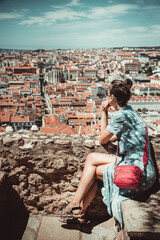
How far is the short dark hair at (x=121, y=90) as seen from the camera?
1.61 meters

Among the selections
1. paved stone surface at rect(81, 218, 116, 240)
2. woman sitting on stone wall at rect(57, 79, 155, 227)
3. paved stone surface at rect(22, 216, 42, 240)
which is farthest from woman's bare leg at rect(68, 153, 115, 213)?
paved stone surface at rect(22, 216, 42, 240)

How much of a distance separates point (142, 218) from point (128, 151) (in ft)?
1.58

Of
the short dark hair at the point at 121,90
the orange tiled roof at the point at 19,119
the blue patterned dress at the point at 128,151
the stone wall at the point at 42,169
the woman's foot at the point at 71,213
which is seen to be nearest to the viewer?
the blue patterned dress at the point at 128,151

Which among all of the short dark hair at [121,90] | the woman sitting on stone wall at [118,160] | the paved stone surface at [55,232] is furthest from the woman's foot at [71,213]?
the short dark hair at [121,90]

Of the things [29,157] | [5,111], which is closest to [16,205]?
[29,157]

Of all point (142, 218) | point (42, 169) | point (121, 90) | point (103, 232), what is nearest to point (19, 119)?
point (42, 169)

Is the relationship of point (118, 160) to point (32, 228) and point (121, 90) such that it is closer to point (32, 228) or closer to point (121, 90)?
point (121, 90)

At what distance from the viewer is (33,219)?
7.06 ft

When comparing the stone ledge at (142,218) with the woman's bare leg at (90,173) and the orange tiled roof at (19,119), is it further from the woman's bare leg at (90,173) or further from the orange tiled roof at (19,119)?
the orange tiled roof at (19,119)

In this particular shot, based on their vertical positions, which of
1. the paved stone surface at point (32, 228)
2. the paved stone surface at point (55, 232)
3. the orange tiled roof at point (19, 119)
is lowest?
the orange tiled roof at point (19, 119)

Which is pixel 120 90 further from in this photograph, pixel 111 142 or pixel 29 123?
pixel 29 123

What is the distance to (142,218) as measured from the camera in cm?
123

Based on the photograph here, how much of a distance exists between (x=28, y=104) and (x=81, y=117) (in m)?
12.1

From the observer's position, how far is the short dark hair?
1.61 meters
